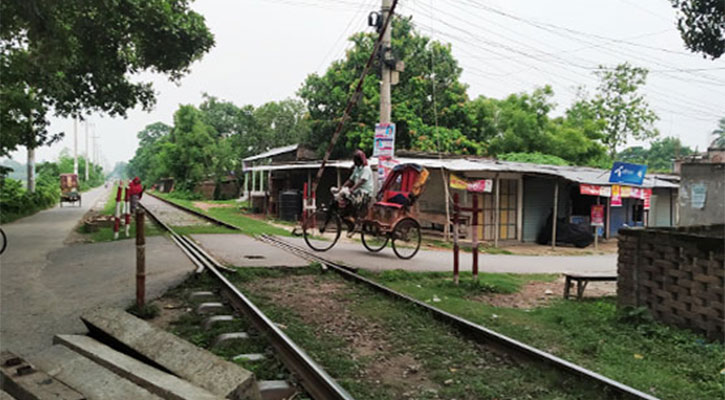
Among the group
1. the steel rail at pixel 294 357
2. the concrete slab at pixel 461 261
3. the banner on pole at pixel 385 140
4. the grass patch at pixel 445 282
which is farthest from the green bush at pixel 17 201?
the steel rail at pixel 294 357

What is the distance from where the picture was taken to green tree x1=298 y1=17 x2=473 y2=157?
28172 mm

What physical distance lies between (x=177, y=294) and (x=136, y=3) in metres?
8.69

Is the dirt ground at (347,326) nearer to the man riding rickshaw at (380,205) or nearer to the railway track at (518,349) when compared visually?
the railway track at (518,349)

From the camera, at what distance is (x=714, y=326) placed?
5.23 metres

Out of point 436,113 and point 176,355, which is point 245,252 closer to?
point 176,355

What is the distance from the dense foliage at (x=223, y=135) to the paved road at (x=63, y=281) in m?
24.7

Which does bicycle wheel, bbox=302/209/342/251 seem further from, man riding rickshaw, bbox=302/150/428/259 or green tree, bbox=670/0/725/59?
green tree, bbox=670/0/725/59

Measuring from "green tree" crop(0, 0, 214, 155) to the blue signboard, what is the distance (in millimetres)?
13509

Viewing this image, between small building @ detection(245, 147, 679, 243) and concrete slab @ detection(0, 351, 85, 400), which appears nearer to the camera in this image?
concrete slab @ detection(0, 351, 85, 400)

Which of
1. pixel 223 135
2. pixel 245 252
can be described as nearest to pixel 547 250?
pixel 245 252

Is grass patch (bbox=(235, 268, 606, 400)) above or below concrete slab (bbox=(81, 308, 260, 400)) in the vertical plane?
below

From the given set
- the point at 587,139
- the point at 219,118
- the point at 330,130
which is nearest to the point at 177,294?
the point at 330,130

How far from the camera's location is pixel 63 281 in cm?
818

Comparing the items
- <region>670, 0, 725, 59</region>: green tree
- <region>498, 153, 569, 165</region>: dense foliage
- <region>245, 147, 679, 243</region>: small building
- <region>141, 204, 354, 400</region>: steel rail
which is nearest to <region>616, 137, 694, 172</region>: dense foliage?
<region>498, 153, 569, 165</region>: dense foliage
